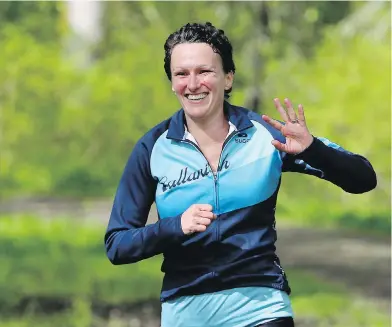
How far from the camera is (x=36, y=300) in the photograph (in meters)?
8.84

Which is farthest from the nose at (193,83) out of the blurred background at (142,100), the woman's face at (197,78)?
the blurred background at (142,100)

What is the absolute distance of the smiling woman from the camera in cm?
308

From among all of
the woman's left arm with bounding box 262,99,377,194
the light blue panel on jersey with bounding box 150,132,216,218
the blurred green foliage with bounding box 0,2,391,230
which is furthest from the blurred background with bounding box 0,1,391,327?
the light blue panel on jersey with bounding box 150,132,216,218

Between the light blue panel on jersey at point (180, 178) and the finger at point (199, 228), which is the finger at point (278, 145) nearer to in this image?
the light blue panel on jersey at point (180, 178)

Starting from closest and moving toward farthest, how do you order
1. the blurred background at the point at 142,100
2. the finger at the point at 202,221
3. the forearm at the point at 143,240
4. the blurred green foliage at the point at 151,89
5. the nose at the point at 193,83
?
the finger at the point at 202,221 → the forearm at the point at 143,240 → the nose at the point at 193,83 → the blurred background at the point at 142,100 → the blurred green foliage at the point at 151,89

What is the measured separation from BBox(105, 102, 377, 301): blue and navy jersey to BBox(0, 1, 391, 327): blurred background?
767cm

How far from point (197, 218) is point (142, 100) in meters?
9.56

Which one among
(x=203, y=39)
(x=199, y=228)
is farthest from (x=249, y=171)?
(x=203, y=39)

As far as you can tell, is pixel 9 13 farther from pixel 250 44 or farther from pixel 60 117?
pixel 250 44

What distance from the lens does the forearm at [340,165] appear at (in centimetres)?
309

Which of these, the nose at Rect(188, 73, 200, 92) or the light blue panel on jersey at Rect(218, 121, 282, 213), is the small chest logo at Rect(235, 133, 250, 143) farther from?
the nose at Rect(188, 73, 200, 92)

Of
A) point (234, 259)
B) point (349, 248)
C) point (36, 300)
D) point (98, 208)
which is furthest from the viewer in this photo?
point (98, 208)

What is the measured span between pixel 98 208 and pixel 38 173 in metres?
0.92

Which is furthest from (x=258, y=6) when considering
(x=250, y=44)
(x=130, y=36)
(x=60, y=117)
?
(x=60, y=117)
